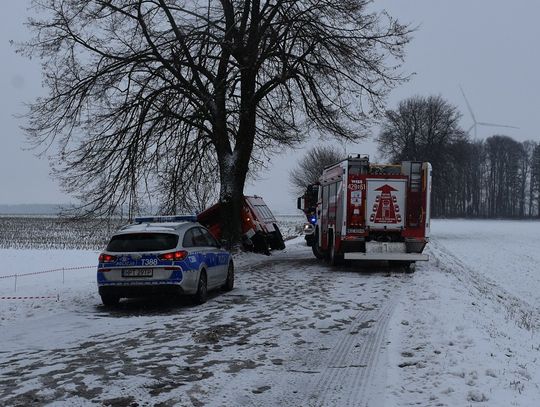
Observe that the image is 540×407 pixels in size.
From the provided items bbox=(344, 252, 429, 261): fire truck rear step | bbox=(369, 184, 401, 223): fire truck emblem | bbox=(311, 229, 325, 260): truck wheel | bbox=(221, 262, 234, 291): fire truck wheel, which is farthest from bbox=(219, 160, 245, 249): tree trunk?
bbox=(221, 262, 234, 291): fire truck wheel

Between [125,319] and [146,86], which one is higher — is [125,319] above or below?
below

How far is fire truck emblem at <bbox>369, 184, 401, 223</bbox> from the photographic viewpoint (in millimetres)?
17328

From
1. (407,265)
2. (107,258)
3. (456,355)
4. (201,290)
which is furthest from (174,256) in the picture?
(407,265)

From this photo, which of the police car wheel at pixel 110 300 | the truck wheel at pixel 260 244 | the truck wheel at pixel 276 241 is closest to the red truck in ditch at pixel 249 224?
the truck wheel at pixel 260 244

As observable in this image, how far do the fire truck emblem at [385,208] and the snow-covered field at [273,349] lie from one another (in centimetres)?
329

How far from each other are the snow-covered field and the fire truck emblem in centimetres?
329

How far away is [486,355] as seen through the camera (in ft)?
22.5

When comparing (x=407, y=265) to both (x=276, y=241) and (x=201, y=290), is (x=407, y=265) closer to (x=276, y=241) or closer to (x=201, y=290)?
(x=276, y=241)

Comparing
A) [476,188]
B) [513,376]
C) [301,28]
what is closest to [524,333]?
[513,376]

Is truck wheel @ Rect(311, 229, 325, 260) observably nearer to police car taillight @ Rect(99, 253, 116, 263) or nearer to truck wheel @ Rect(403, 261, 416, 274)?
truck wheel @ Rect(403, 261, 416, 274)

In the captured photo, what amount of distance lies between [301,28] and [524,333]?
1279 cm

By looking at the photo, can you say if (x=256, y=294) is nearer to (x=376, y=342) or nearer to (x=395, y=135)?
(x=376, y=342)

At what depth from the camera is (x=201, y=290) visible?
38.3 feet

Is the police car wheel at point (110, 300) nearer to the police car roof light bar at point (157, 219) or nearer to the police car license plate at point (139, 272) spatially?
the police car license plate at point (139, 272)
